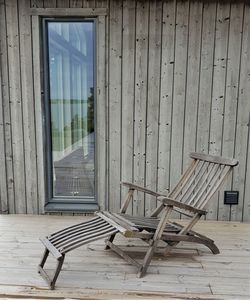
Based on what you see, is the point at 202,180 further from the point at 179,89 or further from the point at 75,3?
the point at 75,3

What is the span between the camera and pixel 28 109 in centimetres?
346

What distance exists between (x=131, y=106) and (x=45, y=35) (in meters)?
1.21

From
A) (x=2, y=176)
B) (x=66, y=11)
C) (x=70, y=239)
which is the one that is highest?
(x=66, y=11)

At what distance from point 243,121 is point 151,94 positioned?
104 centimetres

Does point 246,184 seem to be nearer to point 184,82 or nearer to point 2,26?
point 184,82

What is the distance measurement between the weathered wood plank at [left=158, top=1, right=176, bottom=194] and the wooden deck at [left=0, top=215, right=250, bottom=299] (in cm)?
86

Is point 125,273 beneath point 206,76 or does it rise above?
beneath

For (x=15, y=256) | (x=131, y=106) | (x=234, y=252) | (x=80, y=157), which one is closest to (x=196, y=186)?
(x=234, y=252)

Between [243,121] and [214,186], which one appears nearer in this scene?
[214,186]

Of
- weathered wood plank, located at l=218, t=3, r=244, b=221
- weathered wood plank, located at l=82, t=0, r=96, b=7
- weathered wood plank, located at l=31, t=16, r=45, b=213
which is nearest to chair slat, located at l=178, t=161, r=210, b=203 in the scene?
weathered wood plank, located at l=218, t=3, r=244, b=221

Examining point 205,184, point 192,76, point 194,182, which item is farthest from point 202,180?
point 192,76

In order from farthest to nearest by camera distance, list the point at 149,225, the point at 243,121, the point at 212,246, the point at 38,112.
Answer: the point at 38,112 → the point at 243,121 → the point at 212,246 → the point at 149,225

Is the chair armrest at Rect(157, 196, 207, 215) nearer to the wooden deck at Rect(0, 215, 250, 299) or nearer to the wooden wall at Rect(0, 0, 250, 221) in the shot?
the wooden deck at Rect(0, 215, 250, 299)

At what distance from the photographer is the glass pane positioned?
338 cm
